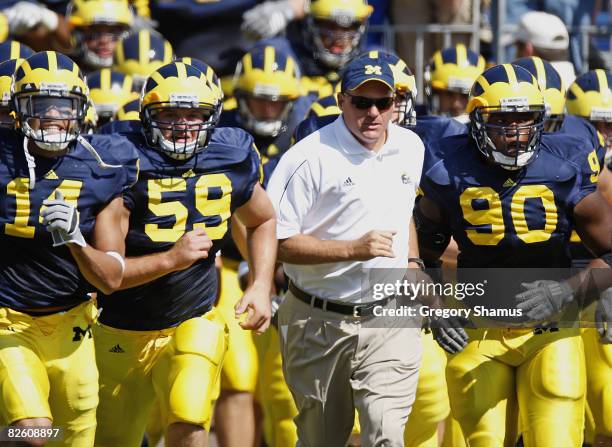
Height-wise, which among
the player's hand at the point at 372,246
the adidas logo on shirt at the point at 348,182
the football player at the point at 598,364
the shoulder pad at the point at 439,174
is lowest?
the football player at the point at 598,364

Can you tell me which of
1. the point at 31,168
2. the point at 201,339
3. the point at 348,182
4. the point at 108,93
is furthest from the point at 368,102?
the point at 108,93

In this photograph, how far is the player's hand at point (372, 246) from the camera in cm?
605

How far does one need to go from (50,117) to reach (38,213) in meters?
0.39

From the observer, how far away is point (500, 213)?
21.2 ft

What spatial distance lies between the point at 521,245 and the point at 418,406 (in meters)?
0.95

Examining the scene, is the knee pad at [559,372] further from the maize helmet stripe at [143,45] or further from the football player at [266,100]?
the maize helmet stripe at [143,45]

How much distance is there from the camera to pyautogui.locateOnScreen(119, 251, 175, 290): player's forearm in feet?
20.0

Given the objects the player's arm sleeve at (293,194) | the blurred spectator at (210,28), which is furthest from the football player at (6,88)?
the blurred spectator at (210,28)

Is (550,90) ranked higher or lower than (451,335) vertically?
higher

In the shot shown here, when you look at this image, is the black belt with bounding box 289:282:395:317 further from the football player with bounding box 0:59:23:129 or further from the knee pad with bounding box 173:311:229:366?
the football player with bounding box 0:59:23:129

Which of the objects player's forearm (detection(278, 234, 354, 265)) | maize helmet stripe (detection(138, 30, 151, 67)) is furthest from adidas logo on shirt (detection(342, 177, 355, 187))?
maize helmet stripe (detection(138, 30, 151, 67))

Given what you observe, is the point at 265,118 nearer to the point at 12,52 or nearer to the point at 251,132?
the point at 251,132

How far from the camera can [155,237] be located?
637 cm

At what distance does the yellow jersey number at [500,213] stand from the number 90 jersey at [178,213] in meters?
0.97
